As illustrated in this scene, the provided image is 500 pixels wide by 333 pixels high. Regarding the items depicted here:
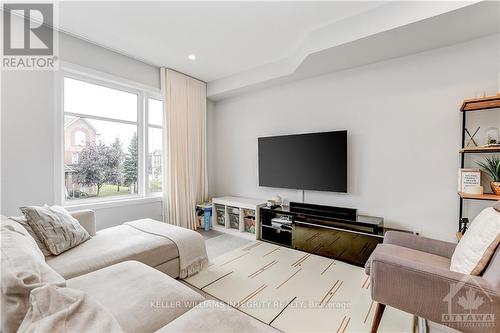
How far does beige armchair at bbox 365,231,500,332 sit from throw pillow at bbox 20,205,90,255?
2348 mm

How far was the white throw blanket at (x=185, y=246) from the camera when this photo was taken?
2250mm

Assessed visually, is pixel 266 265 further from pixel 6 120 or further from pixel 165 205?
pixel 6 120

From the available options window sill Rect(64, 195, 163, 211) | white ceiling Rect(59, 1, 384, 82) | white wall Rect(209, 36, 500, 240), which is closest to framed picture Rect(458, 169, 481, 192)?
white wall Rect(209, 36, 500, 240)

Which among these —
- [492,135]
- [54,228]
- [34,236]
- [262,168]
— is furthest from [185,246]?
[492,135]

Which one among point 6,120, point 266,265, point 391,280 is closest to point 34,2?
point 6,120

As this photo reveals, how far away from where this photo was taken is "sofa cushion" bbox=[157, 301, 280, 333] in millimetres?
1000

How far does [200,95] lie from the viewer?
161 inches

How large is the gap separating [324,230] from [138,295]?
7.12ft

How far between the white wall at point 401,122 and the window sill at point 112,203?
6.74 feet

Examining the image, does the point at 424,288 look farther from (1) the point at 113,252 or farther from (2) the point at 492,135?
(1) the point at 113,252

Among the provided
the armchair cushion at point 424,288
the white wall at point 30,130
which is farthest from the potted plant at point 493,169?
the white wall at point 30,130

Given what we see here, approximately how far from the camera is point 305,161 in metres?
3.23

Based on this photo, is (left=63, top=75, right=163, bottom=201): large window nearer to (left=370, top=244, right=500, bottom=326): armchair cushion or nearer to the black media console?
the black media console

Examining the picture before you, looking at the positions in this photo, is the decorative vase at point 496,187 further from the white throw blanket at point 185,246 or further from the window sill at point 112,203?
the window sill at point 112,203
